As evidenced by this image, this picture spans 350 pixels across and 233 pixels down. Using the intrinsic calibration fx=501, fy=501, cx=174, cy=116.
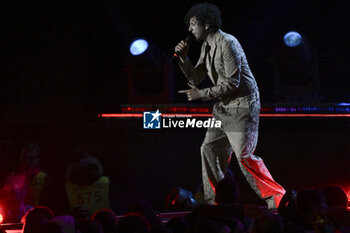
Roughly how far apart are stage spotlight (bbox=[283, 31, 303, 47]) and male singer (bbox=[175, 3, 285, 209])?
1684mm

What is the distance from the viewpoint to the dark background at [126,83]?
4777mm

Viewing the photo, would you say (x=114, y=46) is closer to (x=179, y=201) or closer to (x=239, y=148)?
(x=179, y=201)

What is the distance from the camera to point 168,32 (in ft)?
20.3

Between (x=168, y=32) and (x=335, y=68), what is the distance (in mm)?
2056

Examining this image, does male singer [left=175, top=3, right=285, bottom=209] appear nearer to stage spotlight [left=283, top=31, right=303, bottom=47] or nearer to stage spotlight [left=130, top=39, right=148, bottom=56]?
stage spotlight [left=130, top=39, right=148, bottom=56]

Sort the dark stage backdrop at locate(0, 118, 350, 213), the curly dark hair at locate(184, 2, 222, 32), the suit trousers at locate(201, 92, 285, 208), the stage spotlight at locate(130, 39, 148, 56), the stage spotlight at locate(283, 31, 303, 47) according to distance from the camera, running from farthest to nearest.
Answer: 1. the stage spotlight at locate(283, 31, 303, 47)
2. the stage spotlight at locate(130, 39, 148, 56)
3. the dark stage backdrop at locate(0, 118, 350, 213)
4. the curly dark hair at locate(184, 2, 222, 32)
5. the suit trousers at locate(201, 92, 285, 208)

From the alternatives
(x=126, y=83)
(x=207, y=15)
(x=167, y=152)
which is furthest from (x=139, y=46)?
(x=207, y=15)

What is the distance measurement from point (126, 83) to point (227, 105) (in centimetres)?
203

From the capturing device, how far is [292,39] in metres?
5.62

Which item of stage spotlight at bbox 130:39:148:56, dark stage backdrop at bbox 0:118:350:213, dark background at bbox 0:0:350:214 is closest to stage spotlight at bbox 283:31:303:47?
dark background at bbox 0:0:350:214

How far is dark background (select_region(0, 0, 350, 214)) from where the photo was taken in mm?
4777

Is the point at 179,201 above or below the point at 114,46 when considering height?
below

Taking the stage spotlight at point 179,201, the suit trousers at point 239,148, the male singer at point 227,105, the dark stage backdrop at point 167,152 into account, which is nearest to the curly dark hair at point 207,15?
the male singer at point 227,105

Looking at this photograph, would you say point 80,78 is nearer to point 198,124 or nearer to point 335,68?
point 198,124
